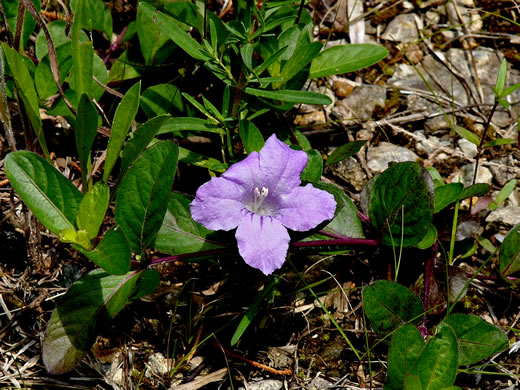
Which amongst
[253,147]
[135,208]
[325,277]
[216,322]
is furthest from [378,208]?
[135,208]

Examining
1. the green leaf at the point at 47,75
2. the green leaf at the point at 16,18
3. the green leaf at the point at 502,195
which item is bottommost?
the green leaf at the point at 502,195

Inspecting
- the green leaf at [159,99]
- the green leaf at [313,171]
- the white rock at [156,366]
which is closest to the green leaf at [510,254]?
the green leaf at [313,171]

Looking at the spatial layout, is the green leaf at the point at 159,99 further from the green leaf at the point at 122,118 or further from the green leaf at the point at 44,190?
the green leaf at the point at 44,190

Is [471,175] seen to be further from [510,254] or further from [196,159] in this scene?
[196,159]

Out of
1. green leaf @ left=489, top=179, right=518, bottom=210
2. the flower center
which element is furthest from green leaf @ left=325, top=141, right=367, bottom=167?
green leaf @ left=489, top=179, right=518, bottom=210

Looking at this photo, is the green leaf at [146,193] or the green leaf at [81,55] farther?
the green leaf at [81,55]

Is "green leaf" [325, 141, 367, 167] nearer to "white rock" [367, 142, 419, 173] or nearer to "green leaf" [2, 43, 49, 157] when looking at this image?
"white rock" [367, 142, 419, 173]

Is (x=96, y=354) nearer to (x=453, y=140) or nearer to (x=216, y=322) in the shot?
(x=216, y=322)
